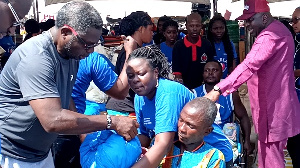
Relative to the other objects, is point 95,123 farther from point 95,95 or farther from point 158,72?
point 95,95

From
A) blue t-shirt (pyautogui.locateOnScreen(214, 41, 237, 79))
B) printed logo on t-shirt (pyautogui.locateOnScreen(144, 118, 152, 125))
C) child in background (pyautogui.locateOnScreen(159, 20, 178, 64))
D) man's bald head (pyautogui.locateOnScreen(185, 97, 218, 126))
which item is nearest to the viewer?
man's bald head (pyautogui.locateOnScreen(185, 97, 218, 126))

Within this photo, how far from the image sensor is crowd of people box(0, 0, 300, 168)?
→ 222 cm

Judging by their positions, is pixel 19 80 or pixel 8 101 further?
pixel 8 101

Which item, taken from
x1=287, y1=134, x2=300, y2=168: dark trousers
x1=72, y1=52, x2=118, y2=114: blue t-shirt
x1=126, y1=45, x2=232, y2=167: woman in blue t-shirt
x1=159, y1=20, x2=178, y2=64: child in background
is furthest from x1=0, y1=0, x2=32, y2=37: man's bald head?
x1=159, y1=20, x2=178, y2=64: child in background

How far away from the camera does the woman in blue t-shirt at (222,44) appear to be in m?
5.89

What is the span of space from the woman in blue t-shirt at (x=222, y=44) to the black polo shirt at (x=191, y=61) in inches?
19.9

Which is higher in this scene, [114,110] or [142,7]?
[142,7]

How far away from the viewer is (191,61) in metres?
5.33

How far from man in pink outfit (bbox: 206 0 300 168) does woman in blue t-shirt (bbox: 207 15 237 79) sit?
1.98 metres

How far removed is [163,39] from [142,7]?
79 centimetres

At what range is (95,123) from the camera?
2236 mm

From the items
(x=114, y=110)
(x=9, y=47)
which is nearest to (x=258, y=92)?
(x=114, y=110)

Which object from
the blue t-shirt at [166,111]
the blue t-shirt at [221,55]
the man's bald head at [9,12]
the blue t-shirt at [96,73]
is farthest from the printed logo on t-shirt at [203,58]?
the man's bald head at [9,12]

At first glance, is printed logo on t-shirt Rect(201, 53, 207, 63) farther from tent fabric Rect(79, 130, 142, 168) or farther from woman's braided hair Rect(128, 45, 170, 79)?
tent fabric Rect(79, 130, 142, 168)
